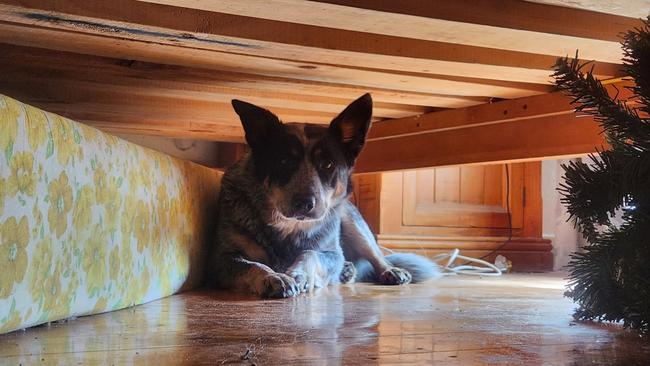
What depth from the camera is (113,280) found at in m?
1.47

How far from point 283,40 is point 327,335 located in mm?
738

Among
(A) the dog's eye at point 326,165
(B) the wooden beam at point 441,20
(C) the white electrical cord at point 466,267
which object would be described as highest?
(B) the wooden beam at point 441,20

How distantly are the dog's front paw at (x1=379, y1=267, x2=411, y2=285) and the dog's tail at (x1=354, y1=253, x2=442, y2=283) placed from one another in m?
0.07

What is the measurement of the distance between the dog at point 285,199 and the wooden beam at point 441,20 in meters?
0.51

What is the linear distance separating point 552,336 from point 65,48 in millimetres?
1312

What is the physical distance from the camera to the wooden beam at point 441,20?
4.66ft

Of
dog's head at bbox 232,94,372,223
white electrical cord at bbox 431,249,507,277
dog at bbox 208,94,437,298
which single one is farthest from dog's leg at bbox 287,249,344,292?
white electrical cord at bbox 431,249,507,277

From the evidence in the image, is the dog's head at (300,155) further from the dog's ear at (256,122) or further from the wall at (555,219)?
the wall at (555,219)

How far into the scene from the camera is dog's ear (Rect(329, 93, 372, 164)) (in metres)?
2.13

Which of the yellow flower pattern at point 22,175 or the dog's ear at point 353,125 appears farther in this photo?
the dog's ear at point 353,125

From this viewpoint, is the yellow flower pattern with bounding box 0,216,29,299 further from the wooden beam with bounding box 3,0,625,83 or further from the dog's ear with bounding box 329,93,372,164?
the dog's ear with bounding box 329,93,372,164

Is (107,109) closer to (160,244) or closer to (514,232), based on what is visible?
(160,244)

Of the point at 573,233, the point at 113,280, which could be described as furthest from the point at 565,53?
the point at 573,233

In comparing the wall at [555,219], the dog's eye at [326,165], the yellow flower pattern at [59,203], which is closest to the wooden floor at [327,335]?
the yellow flower pattern at [59,203]
